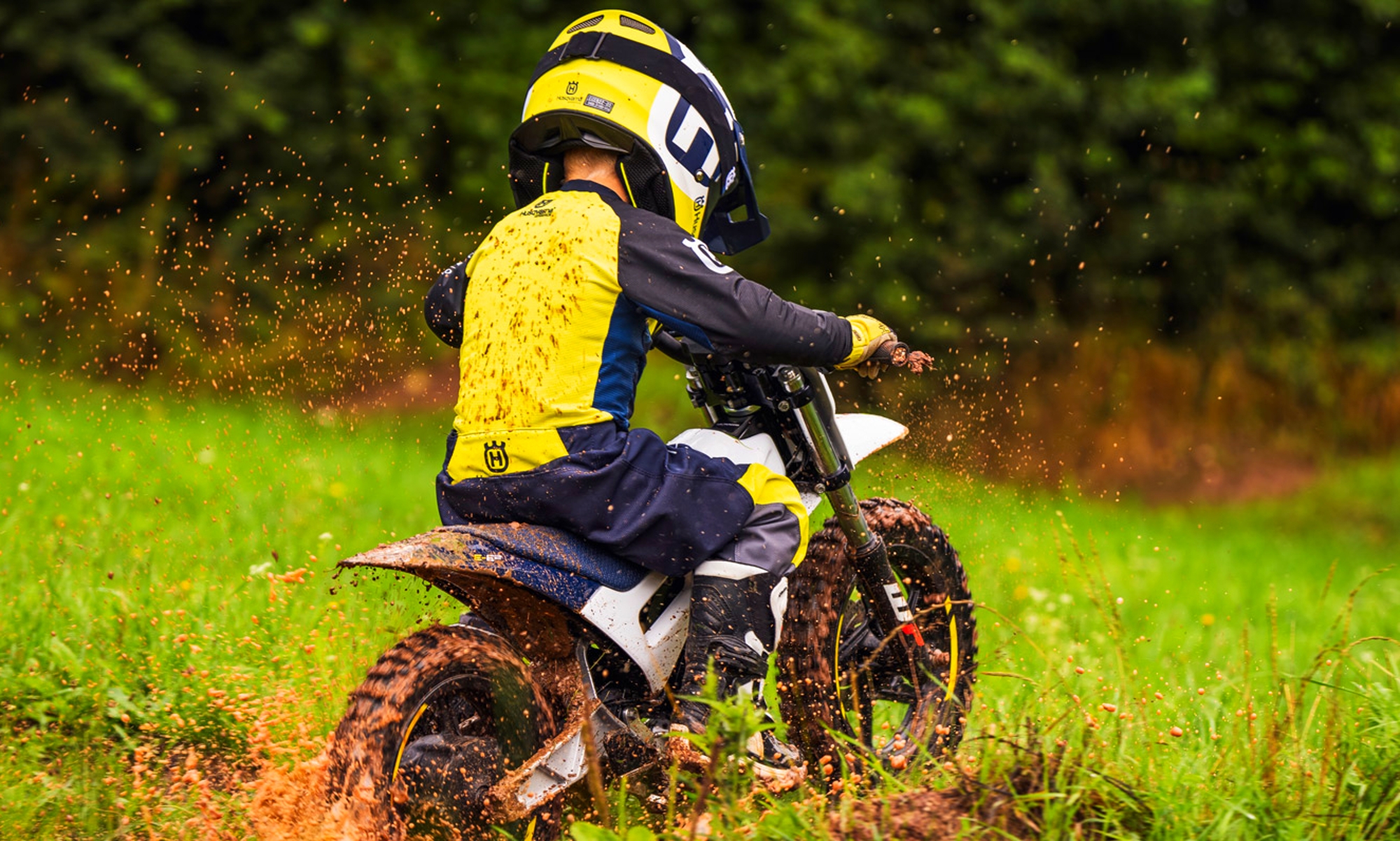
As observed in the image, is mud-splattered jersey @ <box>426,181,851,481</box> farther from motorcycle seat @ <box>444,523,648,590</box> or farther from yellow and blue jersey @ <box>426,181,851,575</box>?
motorcycle seat @ <box>444,523,648,590</box>

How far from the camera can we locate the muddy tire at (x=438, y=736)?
275 cm

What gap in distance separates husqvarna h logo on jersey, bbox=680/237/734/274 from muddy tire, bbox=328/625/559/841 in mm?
985

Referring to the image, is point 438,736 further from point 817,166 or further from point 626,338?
point 817,166

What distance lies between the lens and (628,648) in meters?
3.17

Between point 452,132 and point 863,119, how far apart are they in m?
3.08

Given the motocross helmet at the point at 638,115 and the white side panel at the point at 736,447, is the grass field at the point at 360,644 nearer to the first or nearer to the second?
the white side panel at the point at 736,447

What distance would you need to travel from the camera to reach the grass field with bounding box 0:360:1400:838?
303 cm

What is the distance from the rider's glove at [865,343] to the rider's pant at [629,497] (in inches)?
14.5

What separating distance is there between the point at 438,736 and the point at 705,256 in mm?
1243

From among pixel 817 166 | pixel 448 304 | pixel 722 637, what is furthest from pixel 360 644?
pixel 817 166

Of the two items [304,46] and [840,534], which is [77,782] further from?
[304,46]

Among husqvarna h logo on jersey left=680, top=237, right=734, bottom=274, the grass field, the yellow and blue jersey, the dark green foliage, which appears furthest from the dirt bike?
the dark green foliage

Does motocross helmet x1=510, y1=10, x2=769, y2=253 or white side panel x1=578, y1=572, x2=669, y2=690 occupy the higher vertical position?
motocross helmet x1=510, y1=10, x2=769, y2=253

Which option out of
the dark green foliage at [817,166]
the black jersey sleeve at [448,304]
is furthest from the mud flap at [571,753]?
the dark green foliage at [817,166]
